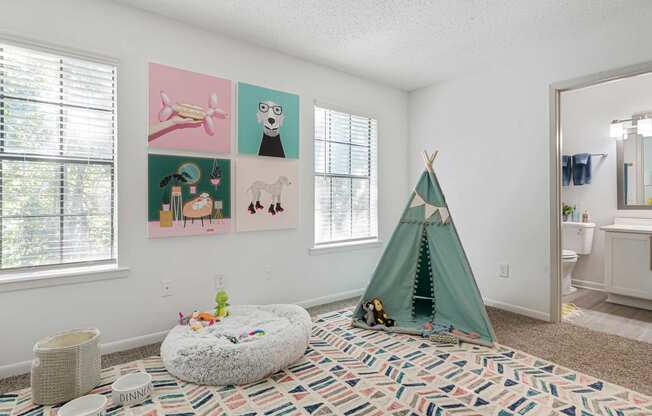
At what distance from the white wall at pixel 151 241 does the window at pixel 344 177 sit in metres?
0.16

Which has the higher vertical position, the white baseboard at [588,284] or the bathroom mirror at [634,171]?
the bathroom mirror at [634,171]

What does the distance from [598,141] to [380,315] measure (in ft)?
11.8

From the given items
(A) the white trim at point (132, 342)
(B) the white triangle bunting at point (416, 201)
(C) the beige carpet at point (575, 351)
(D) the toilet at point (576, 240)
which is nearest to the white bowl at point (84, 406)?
(C) the beige carpet at point (575, 351)

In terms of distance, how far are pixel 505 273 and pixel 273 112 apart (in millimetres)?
2744

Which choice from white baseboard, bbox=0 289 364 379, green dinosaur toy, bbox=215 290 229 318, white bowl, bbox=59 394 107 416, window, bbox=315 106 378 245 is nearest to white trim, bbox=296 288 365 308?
white baseboard, bbox=0 289 364 379

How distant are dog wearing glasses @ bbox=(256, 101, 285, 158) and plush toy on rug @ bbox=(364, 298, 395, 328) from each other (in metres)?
1.57

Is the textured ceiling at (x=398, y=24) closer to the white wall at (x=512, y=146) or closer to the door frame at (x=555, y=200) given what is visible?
the white wall at (x=512, y=146)

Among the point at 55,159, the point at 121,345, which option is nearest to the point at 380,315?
the point at 121,345

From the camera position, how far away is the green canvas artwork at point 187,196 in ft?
8.39

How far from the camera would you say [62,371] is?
1834 millimetres

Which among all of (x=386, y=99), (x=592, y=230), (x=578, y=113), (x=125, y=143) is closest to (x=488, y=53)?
(x=386, y=99)

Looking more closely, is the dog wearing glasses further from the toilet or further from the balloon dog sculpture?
the toilet

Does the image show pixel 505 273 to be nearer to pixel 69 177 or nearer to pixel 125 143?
pixel 125 143

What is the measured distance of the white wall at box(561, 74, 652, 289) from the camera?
3.91m
